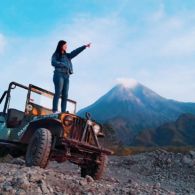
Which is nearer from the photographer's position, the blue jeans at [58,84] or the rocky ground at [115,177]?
the rocky ground at [115,177]

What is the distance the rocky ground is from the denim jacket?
2378mm

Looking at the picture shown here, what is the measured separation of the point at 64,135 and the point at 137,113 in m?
124

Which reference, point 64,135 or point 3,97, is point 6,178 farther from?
point 3,97

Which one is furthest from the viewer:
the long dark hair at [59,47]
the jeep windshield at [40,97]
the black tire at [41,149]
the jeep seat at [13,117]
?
the jeep windshield at [40,97]

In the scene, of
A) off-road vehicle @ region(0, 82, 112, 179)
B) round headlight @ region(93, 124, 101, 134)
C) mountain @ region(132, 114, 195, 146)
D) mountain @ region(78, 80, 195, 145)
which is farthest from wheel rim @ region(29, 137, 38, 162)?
mountain @ region(78, 80, 195, 145)

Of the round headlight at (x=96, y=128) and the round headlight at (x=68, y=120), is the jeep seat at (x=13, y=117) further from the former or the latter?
the round headlight at (x=96, y=128)

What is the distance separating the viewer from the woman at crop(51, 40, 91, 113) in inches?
390

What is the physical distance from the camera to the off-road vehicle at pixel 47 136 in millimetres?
8719

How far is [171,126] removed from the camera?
74750 mm

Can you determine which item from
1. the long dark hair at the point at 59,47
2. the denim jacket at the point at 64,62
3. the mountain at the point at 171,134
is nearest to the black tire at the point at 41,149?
the denim jacket at the point at 64,62

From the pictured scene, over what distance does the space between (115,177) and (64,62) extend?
19.3 feet

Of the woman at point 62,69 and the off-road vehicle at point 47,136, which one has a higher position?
the woman at point 62,69

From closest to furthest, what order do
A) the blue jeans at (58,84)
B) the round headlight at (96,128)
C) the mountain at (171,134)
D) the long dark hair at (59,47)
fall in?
the round headlight at (96,128)
the blue jeans at (58,84)
the long dark hair at (59,47)
the mountain at (171,134)

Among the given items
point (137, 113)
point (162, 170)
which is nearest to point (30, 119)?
point (162, 170)
